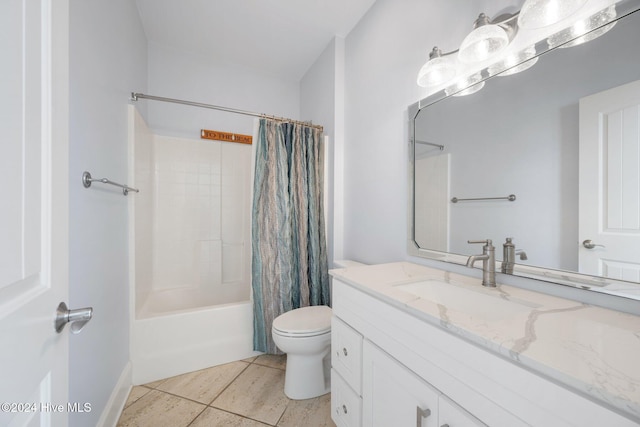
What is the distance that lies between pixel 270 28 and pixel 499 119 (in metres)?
1.88

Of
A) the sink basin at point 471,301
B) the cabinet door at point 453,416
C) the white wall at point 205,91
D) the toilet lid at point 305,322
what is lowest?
the toilet lid at point 305,322

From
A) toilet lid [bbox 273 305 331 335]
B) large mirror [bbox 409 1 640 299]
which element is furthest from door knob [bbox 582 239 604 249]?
toilet lid [bbox 273 305 331 335]

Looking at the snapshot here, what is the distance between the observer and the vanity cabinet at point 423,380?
491 millimetres

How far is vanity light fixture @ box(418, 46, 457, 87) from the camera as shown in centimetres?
119

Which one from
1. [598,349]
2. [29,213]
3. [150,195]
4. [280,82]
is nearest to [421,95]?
[598,349]

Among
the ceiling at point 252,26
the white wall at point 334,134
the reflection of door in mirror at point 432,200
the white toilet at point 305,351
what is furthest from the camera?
the white wall at point 334,134

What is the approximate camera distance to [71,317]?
53cm

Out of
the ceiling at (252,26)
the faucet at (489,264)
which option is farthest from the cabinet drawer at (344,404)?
the ceiling at (252,26)

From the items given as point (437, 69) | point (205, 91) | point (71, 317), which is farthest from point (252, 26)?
point (71, 317)

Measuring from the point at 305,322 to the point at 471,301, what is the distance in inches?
37.5

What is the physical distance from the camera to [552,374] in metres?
0.47

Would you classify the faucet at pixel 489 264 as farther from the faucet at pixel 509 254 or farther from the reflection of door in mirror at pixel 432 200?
the reflection of door in mirror at pixel 432 200

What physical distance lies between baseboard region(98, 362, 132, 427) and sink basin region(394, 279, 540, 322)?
5.16 feet

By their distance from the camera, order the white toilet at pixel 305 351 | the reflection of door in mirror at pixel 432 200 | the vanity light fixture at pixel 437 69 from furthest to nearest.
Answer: the white toilet at pixel 305 351
the reflection of door in mirror at pixel 432 200
the vanity light fixture at pixel 437 69
